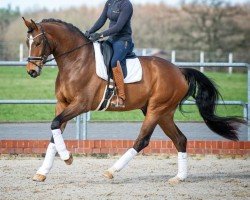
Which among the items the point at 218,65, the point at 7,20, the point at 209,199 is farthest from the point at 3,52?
the point at 209,199

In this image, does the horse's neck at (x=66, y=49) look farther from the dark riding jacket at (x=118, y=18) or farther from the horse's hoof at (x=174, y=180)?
the horse's hoof at (x=174, y=180)

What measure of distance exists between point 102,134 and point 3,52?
18139 mm

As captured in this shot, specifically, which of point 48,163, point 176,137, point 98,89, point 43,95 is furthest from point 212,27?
point 48,163

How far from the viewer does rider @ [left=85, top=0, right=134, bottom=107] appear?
9273 mm

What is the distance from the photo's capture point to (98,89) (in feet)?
30.0

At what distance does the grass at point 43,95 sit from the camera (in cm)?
1832

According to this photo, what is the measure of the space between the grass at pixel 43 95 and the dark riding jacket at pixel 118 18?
7504 mm

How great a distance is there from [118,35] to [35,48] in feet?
4.36

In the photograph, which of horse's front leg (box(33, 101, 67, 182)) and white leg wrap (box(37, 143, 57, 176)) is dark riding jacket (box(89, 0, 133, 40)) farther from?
white leg wrap (box(37, 143, 57, 176))

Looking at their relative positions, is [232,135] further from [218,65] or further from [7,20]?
[7,20]

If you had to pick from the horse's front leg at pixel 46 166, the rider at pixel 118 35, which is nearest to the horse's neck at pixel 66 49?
the rider at pixel 118 35

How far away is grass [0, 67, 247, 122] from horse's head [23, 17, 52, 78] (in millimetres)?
8478

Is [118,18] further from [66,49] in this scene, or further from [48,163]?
[48,163]

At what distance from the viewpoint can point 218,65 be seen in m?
12.0
